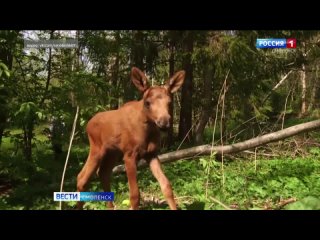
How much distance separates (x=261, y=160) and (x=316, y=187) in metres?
1.62

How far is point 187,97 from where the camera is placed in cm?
855

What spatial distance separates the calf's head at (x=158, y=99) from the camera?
421 centimetres

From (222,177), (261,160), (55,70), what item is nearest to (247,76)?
(261,160)

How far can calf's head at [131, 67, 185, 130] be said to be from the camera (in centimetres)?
421

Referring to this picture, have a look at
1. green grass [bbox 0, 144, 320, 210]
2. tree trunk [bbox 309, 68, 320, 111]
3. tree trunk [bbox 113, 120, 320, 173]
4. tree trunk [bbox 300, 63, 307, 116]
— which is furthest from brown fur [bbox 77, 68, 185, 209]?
tree trunk [bbox 309, 68, 320, 111]

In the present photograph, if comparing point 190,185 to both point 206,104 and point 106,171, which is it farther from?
point 206,104

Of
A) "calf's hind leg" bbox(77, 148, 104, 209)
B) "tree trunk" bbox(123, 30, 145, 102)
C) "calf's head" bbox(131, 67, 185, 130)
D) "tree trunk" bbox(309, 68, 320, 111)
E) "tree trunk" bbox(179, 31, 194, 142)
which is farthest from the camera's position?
"tree trunk" bbox(309, 68, 320, 111)

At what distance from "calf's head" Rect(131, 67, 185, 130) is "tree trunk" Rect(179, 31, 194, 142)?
3.34 m

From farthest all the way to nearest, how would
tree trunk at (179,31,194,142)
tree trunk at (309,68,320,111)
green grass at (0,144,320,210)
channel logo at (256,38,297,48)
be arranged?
tree trunk at (309,68,320,111) → tree trunk at (179,31,194,142) → channel logo at (256,38,297,48) → green grass at (0,144,320,210)

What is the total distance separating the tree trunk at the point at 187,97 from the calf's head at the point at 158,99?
10.9 ft

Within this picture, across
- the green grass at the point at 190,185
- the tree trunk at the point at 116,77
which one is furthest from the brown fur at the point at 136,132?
the tree trunk at the point at 116,77

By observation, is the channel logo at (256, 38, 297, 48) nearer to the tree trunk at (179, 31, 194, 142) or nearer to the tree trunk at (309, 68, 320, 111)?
the tree trunk at (179, 31, 194, 142)

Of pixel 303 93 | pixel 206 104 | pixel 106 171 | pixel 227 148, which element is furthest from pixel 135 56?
pixel 303 93

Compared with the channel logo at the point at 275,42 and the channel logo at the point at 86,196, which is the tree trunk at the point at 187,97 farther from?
the channel logo at the point at 86,196
